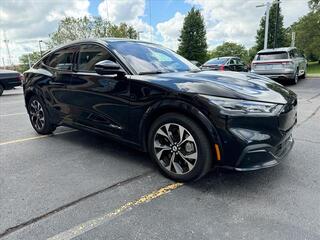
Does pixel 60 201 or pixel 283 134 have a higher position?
pixel 283 134

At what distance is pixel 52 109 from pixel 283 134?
352cm

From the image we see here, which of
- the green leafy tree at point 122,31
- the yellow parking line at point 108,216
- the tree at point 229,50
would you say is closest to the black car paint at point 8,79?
the yellow parking line at point 108,216

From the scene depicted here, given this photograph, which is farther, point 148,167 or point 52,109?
point 52,109

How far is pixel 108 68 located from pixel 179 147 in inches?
49.0

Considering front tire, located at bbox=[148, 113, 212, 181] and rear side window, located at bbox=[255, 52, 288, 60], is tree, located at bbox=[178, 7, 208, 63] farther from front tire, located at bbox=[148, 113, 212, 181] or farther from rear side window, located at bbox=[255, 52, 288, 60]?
front tire, located at bbox=[148, 113, 212, 181]

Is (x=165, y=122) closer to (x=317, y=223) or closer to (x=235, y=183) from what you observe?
(x=235, y=183)

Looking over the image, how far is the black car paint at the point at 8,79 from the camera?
12600 millimetres

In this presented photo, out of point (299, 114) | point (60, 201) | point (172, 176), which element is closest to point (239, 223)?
point (172, 176)

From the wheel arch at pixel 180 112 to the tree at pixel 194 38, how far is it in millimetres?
43388

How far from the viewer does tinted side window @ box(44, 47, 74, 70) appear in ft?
14.2

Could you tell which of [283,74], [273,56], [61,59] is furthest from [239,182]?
[273,56]

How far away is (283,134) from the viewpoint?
2.91 meters

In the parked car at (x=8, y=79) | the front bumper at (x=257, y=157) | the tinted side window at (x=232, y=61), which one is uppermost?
the tinted side window at (x=232, y=61)

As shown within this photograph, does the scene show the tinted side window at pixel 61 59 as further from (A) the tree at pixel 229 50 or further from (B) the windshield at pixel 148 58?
(A) the tree at pixel 229 50
